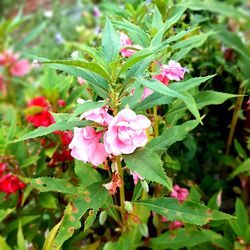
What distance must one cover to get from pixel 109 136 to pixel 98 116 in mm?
61

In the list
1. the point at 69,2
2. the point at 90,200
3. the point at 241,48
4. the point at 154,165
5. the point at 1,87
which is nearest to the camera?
the point at 154,165

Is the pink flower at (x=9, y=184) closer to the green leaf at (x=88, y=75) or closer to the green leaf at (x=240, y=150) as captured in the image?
the green leaf at (x=88, y=75)

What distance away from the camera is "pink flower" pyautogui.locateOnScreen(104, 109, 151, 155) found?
2.89ft

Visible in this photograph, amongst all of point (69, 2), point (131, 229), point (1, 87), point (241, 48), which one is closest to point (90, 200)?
point (131, 229)

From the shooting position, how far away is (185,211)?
1026 mm

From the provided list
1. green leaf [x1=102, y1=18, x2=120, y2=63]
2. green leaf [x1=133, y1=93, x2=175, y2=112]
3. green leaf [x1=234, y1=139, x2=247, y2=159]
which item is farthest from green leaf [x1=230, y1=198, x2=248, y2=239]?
green leaf [x1=102, y1=18, x2=120, y2=63]

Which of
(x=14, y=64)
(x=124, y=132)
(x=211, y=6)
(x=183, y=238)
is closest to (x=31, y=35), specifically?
(x=14, y=64)

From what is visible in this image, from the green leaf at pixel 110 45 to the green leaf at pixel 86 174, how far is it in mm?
273

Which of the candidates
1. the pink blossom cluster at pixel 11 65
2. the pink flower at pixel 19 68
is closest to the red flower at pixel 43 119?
the pink blossom cluster at pixel 11 65

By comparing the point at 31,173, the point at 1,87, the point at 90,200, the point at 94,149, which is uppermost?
the point at 94,149

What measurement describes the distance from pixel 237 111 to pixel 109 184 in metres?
0.59

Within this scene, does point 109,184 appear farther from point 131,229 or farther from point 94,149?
point 131,229

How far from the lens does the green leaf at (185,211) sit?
3.32 ft

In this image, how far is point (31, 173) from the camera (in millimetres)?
1451
